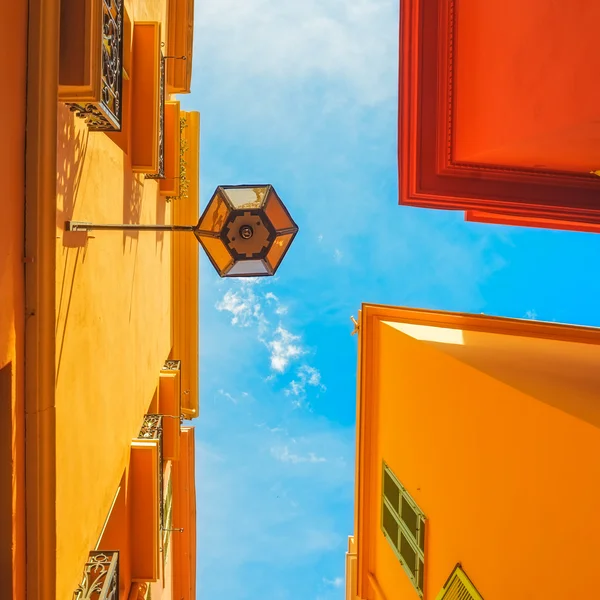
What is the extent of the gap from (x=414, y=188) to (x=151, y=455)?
17.2ft

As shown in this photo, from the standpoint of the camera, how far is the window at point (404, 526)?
5406 mm

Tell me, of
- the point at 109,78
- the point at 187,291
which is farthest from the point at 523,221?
the point at 187,291

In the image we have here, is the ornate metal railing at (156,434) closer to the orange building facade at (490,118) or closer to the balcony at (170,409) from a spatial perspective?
the balcony at (170,409)

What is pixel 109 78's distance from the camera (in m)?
3.98

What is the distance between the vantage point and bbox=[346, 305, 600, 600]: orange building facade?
10.1 feet

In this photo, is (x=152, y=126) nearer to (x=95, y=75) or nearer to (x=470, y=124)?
(x=95, y=75)

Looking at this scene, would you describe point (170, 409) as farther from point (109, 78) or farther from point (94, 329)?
point (109, 78)

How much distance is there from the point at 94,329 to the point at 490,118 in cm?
503

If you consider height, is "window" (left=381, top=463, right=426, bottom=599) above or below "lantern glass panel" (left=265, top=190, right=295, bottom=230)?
below

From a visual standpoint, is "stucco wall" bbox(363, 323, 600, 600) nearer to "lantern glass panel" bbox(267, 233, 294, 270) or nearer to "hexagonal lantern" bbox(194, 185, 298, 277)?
"lantern glass panel" bbox(267, 233, 294, 270)

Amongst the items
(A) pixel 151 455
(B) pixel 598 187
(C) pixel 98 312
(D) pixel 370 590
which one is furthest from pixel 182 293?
(B) pixel 598 187

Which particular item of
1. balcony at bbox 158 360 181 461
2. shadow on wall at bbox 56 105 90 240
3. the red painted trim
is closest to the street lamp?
shadow on wall at bbox 56 105 90 240

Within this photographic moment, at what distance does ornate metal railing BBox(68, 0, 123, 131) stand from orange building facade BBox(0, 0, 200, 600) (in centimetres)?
2

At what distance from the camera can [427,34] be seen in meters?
5.85
